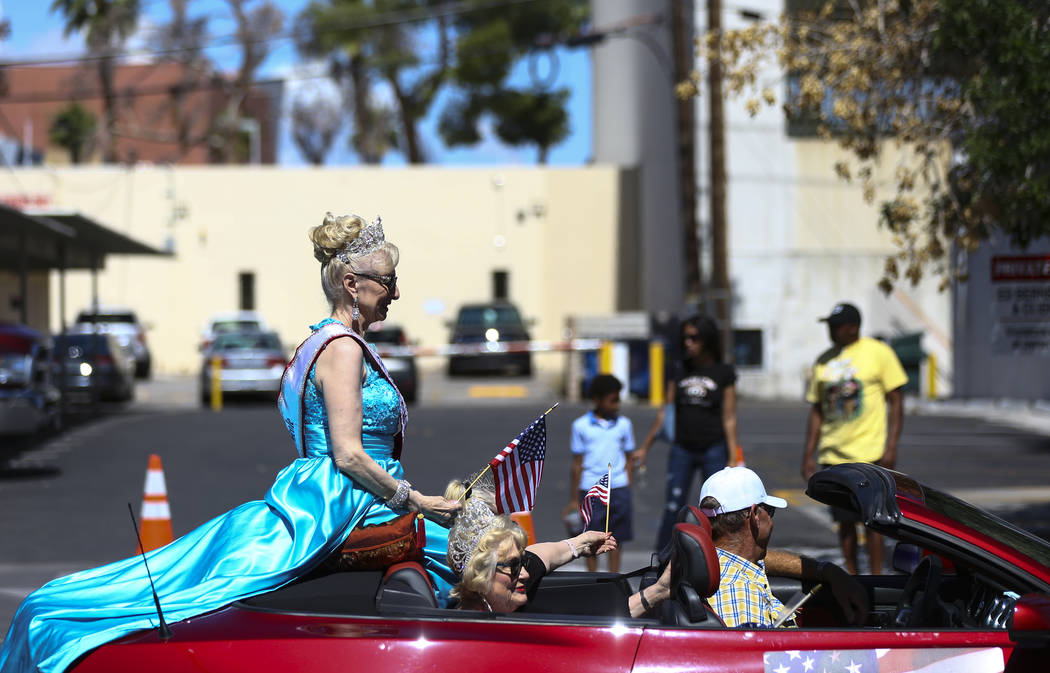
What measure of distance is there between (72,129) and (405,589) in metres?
54.2

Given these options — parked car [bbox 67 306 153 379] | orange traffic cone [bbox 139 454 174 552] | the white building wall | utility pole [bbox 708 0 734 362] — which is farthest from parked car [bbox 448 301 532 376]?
orange traffic cone [bbox 139 454 174 552]

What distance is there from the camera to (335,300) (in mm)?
3945

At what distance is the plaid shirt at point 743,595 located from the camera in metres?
3.93

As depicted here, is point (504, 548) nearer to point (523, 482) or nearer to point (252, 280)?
point (523, 482)

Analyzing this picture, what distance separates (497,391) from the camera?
26.4m

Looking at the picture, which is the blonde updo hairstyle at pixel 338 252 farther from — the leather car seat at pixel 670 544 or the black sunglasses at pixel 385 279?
the leather car seat at pixel 670 544

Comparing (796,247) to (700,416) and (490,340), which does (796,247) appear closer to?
(490,340)

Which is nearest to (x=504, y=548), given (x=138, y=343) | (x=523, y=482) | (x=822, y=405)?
(x=523, y=482)

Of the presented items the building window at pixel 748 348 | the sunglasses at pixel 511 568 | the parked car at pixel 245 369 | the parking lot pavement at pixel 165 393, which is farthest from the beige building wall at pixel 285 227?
the sunglasses at pixel 511 568

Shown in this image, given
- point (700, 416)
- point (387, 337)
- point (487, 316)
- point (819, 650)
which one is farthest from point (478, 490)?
point (487, 316)

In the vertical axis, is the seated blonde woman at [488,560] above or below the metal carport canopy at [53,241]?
below

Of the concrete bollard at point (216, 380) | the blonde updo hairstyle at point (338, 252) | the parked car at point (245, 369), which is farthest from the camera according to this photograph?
the parked car at point (245, 369)

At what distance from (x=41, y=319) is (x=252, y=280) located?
5.86 m

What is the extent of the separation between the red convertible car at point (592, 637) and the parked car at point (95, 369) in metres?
19.0
